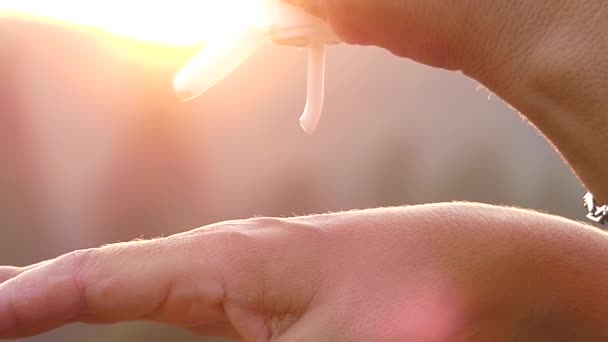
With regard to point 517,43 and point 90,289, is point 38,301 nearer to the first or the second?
point 90,289

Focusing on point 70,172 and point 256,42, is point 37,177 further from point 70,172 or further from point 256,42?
point 256,42

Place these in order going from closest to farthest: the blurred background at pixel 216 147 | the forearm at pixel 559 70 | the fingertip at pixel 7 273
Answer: the forearm at pixel 559 70 < the fingertip at pixel 7 273 < the blurred background at pixel 216 147

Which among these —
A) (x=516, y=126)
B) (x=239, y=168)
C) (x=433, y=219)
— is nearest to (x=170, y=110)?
(x=239, y=168)

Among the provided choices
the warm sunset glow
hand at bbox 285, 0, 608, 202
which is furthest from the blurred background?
hand at bbox 285, 0, 608, 202

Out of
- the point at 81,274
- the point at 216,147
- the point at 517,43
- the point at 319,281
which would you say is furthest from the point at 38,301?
the point at 216,147

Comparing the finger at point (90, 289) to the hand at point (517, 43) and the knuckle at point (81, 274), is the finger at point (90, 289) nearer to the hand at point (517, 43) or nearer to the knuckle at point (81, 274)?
the knuckle at point (81, 274)

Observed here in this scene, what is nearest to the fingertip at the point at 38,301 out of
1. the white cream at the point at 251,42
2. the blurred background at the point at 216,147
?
the white cream at the point at 251,42

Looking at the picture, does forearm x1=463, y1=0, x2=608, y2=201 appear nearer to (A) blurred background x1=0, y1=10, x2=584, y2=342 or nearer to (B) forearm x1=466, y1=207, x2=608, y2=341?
(B) forearm x1=466, y1=207, x2=608, y2=341
